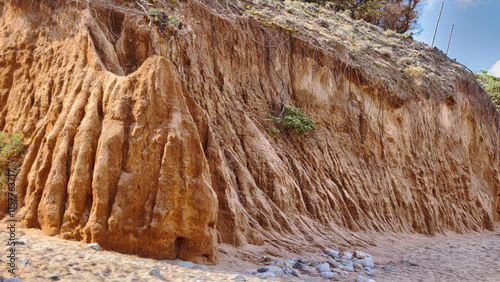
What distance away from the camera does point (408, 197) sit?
570 inches

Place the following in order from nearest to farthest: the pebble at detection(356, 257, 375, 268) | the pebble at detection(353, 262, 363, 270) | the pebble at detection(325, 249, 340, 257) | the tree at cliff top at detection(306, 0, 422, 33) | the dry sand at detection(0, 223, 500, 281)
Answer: the dry sand at detection(0, 223, 500, 281) < the pebble at detection(353, 262, 363, 270) < the pebble at detection(356, 257, 375, 268) < the pebble at detection(325, 249, 340, 257) < the tree at cliff top at detection(306, 0, 422, 33)

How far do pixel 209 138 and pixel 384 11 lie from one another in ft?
79.1

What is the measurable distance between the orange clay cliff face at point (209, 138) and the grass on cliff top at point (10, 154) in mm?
185

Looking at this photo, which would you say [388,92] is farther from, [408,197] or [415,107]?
[408,197]

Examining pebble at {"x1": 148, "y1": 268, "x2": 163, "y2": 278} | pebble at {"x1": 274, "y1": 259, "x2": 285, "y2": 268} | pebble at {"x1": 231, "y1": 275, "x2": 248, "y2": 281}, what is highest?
pebble at {"x1": 274, "y1": 259, "x2": 285, "y2": 268}

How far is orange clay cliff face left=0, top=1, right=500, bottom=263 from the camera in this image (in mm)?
5660

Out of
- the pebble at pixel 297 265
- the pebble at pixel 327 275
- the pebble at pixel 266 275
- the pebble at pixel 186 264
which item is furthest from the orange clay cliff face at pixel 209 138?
the pebble at pixel 327 275

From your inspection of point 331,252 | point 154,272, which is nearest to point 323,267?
point 331,252

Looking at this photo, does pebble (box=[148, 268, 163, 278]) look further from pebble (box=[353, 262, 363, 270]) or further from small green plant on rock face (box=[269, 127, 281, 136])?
small green plant on rock face (box=[269, 127, 281, 136])

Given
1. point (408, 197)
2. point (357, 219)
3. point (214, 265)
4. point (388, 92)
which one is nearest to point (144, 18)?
point (214, 265)

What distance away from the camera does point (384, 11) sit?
26812 mm

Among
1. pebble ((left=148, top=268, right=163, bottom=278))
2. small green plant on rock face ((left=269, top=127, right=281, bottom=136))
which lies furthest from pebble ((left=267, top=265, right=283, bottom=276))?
small green plant on rock face ((left=269, top=127, right=281, bottom=136))

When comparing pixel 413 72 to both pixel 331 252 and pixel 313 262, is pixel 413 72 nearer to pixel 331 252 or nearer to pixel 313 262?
pixel 331 252

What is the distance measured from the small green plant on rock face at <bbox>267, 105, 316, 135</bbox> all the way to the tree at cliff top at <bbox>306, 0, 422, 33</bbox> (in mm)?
14193
